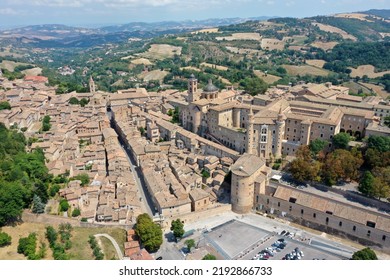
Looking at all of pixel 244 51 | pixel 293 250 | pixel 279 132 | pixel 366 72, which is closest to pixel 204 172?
pixel 279 132

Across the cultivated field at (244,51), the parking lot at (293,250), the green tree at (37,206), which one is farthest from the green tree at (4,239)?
the cultivated field at (244,51)

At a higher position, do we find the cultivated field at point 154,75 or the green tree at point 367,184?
the cultivated field at point 154,75

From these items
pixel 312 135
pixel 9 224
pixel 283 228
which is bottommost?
pixel 283 228

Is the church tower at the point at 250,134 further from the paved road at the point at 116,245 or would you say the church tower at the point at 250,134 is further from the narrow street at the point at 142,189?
the paved road at the point at 116,245

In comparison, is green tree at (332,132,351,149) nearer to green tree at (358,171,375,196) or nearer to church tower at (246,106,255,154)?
green tree at (358,171,375,196)

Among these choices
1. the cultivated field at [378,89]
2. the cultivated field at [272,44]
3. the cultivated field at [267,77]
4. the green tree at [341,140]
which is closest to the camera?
the green tree at [341,140]

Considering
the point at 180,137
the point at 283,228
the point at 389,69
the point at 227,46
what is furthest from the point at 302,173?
the point at 227,46

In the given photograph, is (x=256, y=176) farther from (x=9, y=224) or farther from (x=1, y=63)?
(x=1, y=63)
